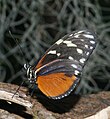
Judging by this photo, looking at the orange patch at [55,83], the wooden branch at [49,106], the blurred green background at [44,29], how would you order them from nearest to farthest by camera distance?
the wooden branch at [49,106]
the orange patch at [55,83]
the blurred green background at [44,29]

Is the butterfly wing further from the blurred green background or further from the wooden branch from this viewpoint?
the blurred green background

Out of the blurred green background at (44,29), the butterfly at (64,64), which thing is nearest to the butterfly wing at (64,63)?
the butterfly at (64,64)

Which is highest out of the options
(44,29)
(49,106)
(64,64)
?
(64,64)

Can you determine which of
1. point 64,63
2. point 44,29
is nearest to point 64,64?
point 64,63

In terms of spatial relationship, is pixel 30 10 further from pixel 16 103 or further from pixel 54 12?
pixel 16 103

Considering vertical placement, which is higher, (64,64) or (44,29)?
(64,64)

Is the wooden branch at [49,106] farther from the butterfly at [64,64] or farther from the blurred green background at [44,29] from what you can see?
the blurred green background at [44,29]

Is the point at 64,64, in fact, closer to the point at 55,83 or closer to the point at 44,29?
the point at 55,83

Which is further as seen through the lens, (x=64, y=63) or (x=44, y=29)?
(x=44, y=29)
